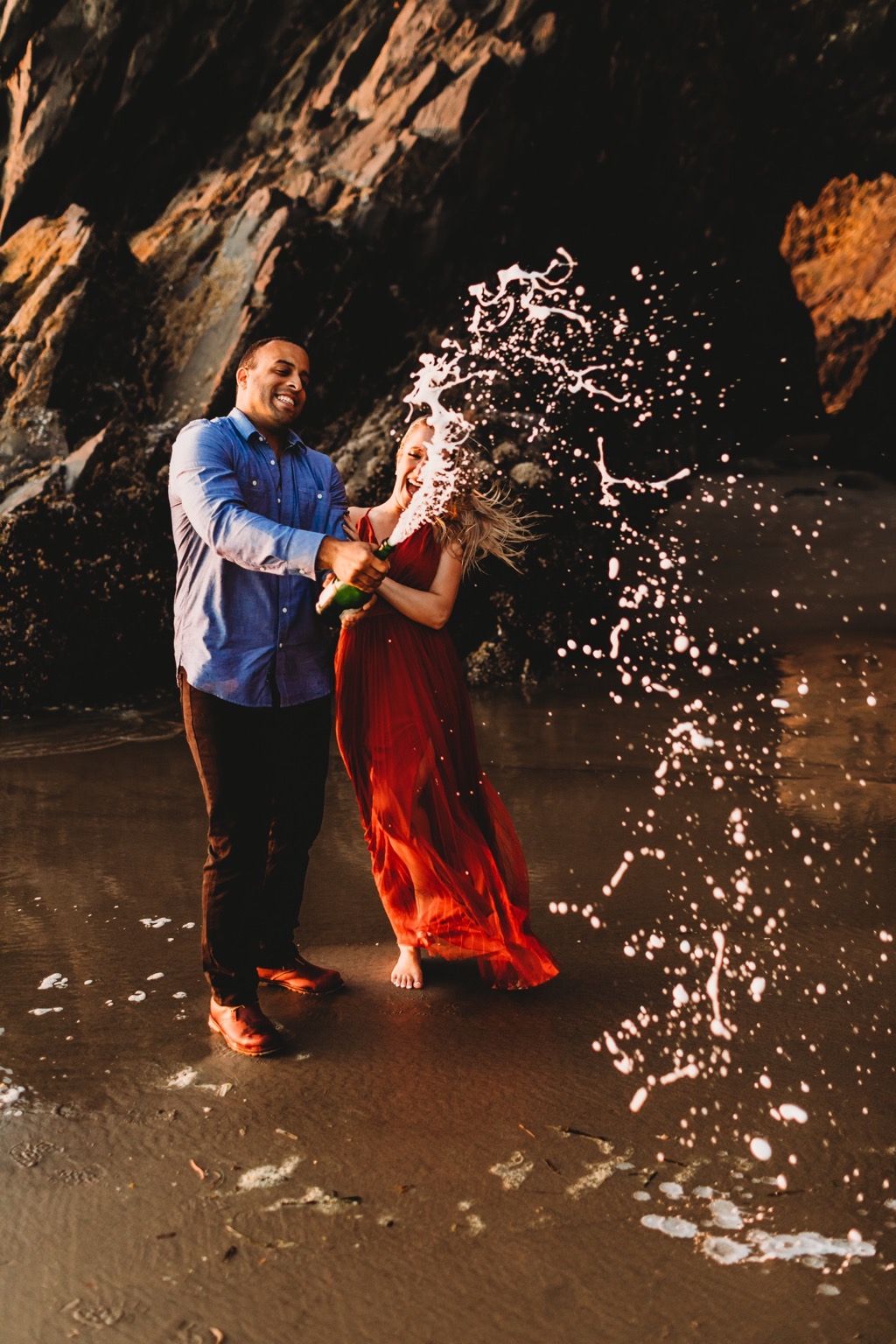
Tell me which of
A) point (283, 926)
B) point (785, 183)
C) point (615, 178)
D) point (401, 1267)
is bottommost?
point (401, 1267)

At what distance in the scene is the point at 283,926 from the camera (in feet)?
12.6

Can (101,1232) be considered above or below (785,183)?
below

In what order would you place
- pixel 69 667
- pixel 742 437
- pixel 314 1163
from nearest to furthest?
pixel 314 1163 < pixel 69 667 < pixel 742 437

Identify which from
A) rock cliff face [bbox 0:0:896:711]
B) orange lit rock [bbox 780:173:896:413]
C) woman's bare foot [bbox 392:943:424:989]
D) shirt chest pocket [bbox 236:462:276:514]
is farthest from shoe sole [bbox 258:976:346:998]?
orange lit rock [bbox 780:173:896:413]

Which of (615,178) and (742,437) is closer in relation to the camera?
(615,178)

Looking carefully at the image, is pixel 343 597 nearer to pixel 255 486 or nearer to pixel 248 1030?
pixel 255 486

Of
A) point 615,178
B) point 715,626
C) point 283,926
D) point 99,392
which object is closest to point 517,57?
point 615,178

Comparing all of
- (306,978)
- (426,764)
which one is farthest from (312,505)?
(306,978)

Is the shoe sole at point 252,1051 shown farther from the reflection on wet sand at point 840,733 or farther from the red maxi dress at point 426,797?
the reflection on wet sand at point 840,733

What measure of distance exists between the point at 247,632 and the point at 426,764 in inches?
30.3

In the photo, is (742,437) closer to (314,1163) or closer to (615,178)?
(615,178)

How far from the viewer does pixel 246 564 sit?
3301 millimetres

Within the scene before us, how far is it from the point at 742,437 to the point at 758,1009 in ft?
55.3

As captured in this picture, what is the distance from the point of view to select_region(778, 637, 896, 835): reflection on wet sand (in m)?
5.96
